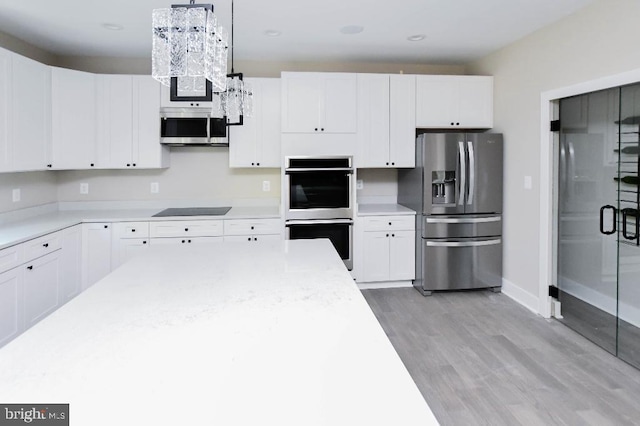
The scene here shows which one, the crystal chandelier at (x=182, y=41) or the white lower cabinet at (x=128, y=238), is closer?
the crystal chandelier at (x=182, y=41)

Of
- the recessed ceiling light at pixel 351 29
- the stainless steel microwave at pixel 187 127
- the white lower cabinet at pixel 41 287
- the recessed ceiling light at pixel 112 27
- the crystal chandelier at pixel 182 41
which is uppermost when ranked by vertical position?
the recessed ceiling light at pixel 351 29

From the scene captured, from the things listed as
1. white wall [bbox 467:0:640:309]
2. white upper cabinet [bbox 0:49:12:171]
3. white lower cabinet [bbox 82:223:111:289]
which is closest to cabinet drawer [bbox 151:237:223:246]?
white lower cabinet [bbox 82:223:111:289]

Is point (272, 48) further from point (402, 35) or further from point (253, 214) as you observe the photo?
point (253, 214)

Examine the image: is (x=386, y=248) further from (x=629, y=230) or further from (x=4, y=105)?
(x=4, y=105)

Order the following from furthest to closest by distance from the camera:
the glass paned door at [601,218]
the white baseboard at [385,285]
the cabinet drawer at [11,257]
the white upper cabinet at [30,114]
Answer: the white baseboard at [385,285]
the white upper cabinet at [30,114]
the glass paned door at [601,218]
the cabinet drawer at [11,257]

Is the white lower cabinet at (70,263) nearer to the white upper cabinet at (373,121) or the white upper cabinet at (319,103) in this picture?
the white upper cabinet at (319,103)

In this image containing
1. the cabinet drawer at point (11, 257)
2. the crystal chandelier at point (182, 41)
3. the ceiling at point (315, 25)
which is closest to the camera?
the crystal chandelier at point (182, 41)

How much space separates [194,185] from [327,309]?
3.53m

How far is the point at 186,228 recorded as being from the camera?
12.9 feet

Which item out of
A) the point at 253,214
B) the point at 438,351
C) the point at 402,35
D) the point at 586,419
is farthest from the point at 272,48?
the point at 586,419

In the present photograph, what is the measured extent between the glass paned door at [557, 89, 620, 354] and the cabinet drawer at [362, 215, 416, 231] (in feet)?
4.52

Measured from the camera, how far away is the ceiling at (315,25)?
9.95 feet

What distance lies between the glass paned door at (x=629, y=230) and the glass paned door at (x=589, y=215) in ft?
0.19

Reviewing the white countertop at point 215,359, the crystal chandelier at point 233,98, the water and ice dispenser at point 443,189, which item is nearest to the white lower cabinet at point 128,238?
the crystal chandelier at point 233,98
